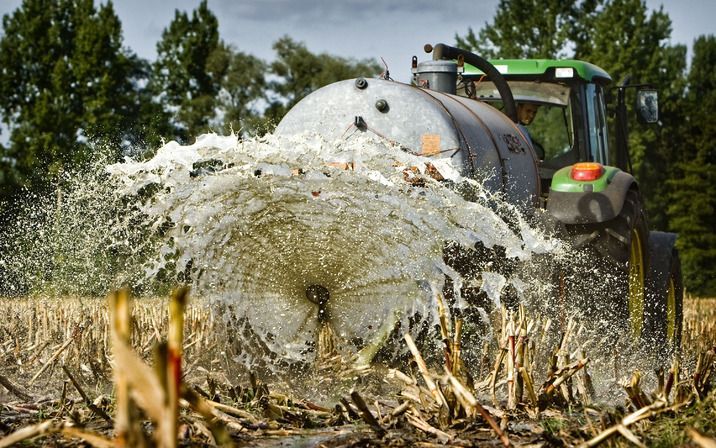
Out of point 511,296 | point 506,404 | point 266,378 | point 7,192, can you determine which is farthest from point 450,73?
point 7,192

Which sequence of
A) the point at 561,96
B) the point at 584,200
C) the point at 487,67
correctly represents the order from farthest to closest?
1. the point at 561,96
2. the point at 487,67
3. the point at 584,200

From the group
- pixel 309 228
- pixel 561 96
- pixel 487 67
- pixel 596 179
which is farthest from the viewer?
pixel 561 96

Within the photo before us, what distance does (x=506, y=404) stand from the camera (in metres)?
4.28

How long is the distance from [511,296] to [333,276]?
101cm

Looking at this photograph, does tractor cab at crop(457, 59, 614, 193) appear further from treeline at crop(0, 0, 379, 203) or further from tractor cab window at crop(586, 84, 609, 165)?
treeline at crop(0, 0, 379, 203)

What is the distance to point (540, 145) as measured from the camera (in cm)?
855

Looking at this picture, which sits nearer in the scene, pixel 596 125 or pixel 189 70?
pixel 596 125

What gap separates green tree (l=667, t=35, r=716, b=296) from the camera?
40747mm

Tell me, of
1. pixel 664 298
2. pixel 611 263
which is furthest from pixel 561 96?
pixel 611 263

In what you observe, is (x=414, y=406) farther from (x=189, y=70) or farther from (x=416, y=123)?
(x=189, y=70)

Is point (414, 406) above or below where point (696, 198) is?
above

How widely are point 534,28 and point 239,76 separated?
13135 millimetres

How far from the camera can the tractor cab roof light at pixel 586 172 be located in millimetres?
6938

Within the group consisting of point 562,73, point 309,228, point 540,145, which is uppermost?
point 562,73
